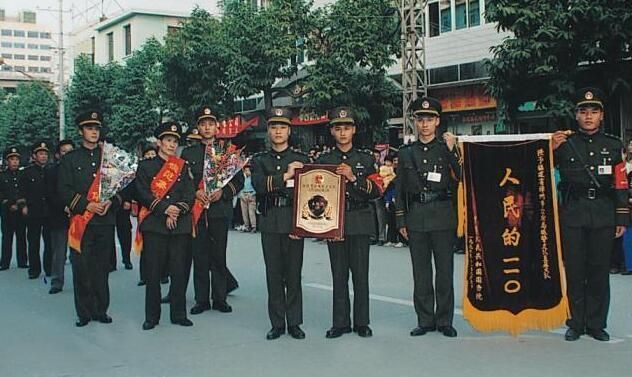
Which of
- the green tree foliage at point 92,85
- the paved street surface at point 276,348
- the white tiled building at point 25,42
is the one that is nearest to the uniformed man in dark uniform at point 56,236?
the paved street surface at point 276,348

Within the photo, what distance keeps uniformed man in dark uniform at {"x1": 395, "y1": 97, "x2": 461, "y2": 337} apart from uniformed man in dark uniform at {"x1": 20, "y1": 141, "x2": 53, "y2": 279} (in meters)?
6.31

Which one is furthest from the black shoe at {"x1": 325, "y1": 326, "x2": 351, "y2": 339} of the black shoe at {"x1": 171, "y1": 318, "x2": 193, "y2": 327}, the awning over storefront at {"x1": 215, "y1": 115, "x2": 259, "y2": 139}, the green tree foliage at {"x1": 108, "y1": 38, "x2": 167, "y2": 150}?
the green tree foliage at {"x1": 108, "y1": 38, "x2": 167, "y2": 150}

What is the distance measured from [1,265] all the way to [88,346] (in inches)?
253

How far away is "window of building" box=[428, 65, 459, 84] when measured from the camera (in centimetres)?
2258

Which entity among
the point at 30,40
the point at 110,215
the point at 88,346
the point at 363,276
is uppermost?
the point at 30,40

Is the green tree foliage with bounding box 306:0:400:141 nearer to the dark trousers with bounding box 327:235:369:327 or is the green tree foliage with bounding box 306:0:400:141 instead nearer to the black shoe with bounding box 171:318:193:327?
the black shoe with bounding box 171:318:193:327

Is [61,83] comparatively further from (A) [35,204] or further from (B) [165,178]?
(B) [165,178]

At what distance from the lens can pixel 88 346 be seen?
6598 mm

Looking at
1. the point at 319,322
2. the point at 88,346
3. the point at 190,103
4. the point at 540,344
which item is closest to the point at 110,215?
the point at 88,346

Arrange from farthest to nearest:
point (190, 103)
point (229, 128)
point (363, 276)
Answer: point (229, 128), point (190, 103), point (363, 276)

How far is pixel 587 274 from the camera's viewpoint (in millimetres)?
6379

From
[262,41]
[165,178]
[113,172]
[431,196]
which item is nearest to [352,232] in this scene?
[431,196]

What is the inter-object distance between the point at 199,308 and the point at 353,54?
1296cm

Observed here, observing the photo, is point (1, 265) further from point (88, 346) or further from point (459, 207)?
point (459, 207)
